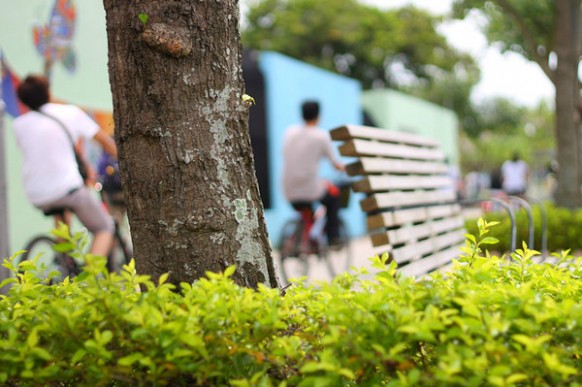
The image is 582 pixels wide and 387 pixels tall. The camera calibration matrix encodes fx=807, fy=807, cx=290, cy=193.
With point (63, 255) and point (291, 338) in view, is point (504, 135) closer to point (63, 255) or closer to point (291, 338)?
point (63, 255)

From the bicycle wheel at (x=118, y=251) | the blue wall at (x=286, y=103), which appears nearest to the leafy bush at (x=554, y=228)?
the bicycle wheel at (x=118, y=251)

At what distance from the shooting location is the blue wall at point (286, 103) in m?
16.0

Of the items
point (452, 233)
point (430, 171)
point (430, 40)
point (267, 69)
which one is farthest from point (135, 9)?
point (430, 40)

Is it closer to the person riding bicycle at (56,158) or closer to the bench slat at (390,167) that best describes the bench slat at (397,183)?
the bench slat at (390,167)

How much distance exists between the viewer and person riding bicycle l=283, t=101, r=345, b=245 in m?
8.23

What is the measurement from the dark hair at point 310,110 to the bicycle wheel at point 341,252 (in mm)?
1419

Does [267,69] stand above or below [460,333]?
above

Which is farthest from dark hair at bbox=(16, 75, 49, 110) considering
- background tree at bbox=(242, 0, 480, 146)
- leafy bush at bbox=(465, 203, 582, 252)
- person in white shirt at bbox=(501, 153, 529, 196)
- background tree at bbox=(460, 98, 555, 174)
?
background tree at bbox=(460, 98, 555, 174)

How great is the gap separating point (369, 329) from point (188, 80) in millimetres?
1223

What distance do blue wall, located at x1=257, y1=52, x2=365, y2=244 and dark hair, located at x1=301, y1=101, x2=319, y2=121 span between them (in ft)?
19.8

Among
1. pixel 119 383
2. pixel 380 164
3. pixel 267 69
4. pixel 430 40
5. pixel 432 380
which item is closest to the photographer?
pixel 432 380

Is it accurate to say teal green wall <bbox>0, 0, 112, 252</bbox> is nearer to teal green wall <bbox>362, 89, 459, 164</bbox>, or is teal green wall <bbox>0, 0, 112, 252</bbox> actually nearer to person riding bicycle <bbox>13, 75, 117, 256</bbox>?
person riding bicycle <bbox>13, 75, 117, 256</bbox>

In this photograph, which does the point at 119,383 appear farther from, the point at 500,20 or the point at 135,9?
the point at 500,20

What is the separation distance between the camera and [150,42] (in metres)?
2.84
